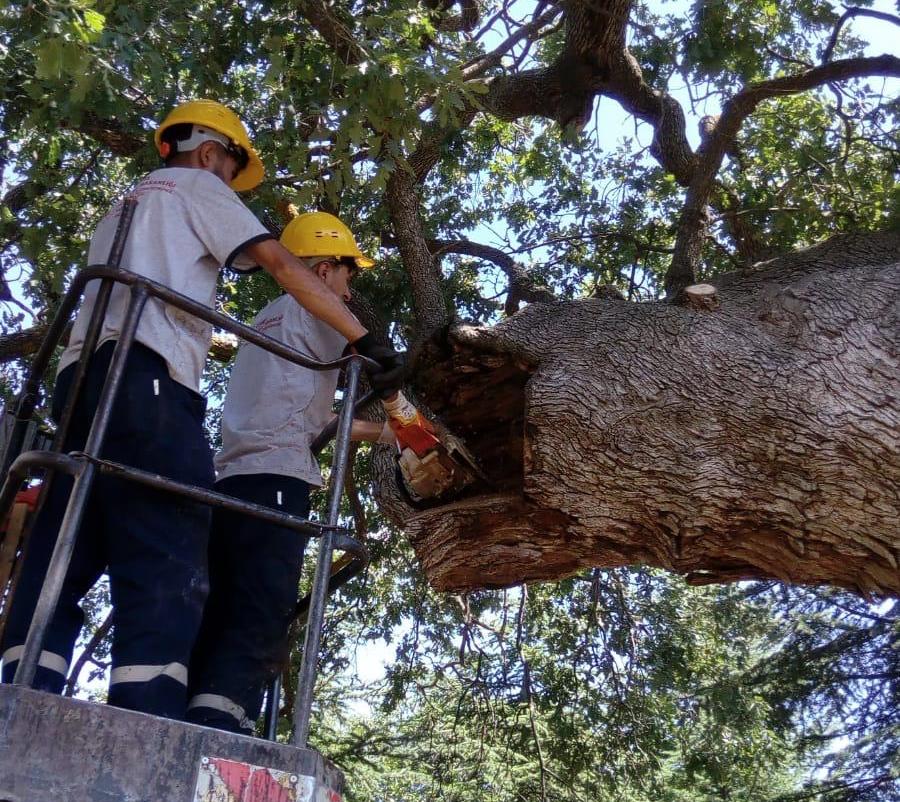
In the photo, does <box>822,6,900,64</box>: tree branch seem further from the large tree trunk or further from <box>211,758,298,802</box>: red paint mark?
<box>211,758,298,802</box>: red paint mark

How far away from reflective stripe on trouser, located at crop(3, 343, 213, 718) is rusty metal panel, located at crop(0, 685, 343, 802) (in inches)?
16.3

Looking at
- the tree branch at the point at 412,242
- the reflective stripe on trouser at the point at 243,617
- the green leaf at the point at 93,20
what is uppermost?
the tree branch at the point at 412,242

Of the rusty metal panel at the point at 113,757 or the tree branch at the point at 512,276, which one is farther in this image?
the tree branch at the point at 512,276

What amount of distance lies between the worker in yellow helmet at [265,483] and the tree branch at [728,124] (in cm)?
225

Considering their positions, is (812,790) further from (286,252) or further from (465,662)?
(286,252)

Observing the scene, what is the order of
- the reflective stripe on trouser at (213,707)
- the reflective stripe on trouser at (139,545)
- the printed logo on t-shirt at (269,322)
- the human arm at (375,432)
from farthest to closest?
the human arm at (375,432) → the printed logo on t-shirt at (269,322) → the reflective stripe on trouser at (213,707) → the reflective stripe on trouser at (139,545)

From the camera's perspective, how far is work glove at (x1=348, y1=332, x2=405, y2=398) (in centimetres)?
300

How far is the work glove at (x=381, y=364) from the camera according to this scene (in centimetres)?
300

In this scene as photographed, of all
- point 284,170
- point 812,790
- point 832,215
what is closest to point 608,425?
point 284,170

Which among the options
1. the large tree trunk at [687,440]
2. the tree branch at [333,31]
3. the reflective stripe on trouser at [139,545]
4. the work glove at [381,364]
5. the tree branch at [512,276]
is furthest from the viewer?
the tree branch at [512,276]

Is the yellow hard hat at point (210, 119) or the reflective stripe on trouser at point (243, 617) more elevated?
the yellow hard hat at point (210, 119)

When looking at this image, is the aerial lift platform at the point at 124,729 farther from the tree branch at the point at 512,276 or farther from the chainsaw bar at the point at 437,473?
the tree branch at the point at 512,276

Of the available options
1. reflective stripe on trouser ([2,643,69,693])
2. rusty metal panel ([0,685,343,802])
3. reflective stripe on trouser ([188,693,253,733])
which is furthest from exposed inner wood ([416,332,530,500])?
rusty metal panel ([0,685,343,802])

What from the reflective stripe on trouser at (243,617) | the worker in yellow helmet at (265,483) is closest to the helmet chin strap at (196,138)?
the worker in yellow helmet at (265,483)
